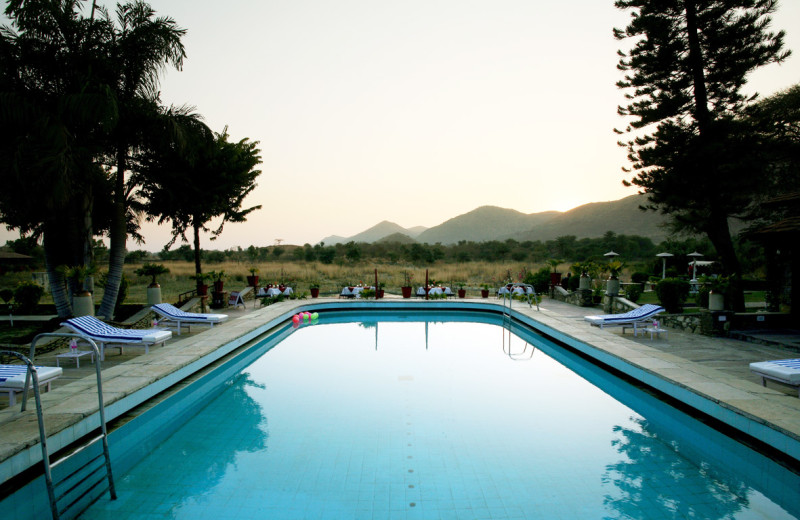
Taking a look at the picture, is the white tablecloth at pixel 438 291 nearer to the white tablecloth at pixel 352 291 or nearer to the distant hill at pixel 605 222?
the white tablecloth at pixel 352 291

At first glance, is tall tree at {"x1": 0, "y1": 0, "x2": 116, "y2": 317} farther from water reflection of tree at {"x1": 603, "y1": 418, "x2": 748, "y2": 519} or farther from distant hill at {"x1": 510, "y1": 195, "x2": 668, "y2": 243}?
distant hill at {"x1": 510, "y1": 195, "x2": 668, "y2": 243}

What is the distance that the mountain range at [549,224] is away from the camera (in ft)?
190

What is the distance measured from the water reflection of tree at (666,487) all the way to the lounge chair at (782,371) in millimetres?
1262

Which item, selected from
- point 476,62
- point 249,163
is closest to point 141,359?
point 249,163

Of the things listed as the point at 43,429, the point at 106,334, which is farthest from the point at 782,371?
the point at 106,334

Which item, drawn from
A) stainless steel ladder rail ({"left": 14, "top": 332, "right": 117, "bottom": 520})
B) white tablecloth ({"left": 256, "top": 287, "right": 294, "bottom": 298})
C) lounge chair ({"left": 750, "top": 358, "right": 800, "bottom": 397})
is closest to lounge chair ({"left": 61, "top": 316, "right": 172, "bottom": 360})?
stainless steel ladder rail ({"left": 14, "top": 332, "right": 117, "bottom": 520})

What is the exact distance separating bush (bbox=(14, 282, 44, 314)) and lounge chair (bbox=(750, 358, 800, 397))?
15.1 meters

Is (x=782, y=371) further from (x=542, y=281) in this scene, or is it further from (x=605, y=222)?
(x=605, y=222)

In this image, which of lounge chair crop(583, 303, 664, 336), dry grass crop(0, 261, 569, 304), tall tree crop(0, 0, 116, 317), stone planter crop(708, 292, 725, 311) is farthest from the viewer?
dry grass crop(0, 261, 569, 304)

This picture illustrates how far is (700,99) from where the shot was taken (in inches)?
459

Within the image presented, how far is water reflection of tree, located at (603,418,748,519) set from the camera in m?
3.42

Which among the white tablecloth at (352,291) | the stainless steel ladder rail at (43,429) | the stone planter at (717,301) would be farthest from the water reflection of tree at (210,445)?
the white tablecloth at (352,291)

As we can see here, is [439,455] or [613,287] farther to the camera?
[613,287]

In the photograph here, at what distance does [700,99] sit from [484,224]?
3316 inches
